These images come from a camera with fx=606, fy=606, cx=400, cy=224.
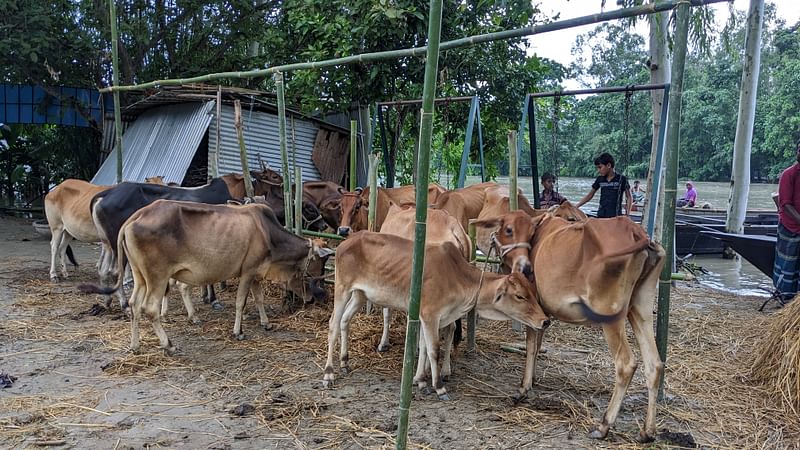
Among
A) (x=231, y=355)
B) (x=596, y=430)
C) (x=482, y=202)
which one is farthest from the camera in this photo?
(x=482, y=202)

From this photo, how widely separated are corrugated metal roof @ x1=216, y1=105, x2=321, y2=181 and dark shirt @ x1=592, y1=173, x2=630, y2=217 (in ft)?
20.2

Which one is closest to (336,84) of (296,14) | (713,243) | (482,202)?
(296,14)

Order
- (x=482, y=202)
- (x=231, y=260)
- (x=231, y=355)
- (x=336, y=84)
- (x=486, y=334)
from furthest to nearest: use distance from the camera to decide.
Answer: (x=336, y=84) → (x=482, y=202) → (x=486, y=334) → (x=231, y=260) → (x=231, y=355)

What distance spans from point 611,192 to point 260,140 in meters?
7.55

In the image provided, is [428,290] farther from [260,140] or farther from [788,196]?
[260,140]

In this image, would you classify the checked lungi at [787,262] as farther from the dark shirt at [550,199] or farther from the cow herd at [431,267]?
the cow herd at [431,267]

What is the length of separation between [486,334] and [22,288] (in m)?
6.96

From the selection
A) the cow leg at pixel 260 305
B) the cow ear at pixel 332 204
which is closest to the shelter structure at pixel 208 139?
the cow ear at pixel 332 204

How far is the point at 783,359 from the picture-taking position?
5.38 meters

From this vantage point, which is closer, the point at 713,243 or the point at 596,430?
the point at 596,430

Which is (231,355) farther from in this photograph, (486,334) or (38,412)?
(486,334)

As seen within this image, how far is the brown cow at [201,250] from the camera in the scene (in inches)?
246

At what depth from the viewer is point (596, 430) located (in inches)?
180

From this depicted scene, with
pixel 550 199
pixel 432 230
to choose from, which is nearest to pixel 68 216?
pixel 432 230
